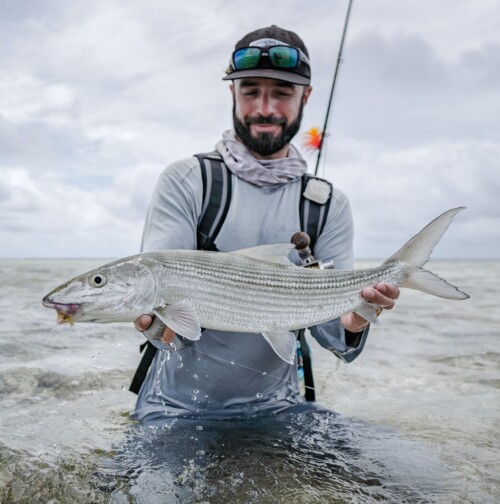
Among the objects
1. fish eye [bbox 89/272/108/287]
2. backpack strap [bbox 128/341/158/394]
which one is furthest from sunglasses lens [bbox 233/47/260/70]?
backpack strap [bbox 128/341/158/394]

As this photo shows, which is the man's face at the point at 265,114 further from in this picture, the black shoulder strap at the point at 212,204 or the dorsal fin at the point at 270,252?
the dorsal fin at the point at 270,252

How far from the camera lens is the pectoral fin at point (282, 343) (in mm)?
4121

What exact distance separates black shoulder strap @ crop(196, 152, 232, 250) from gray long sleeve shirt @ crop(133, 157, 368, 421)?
5 cm

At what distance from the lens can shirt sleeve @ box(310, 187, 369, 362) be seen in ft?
15.8

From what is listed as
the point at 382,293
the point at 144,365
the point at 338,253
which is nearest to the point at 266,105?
the point at 338,253

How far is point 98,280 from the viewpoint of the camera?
3.68 metres

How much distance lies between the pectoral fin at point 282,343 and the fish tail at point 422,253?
921 millimetres

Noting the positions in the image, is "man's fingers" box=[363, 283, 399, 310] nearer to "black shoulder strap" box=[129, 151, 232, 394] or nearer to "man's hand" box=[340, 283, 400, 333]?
"man's hand" box=[340, 283, 400, 333]

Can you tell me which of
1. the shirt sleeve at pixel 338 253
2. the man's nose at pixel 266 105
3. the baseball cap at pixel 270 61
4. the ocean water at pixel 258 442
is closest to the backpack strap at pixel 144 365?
the ocean water at pixel 258 442

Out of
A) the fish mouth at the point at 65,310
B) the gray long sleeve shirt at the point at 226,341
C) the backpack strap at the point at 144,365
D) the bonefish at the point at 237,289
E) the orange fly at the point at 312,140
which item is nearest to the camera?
the fish mouth at the point at 65,310

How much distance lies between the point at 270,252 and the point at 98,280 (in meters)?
1.24

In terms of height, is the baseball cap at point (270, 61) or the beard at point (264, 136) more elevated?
the baseball cap at point (270, 61)

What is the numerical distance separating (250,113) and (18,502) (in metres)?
3.45

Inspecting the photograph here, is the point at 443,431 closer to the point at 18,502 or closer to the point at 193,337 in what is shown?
the point at 193,337
